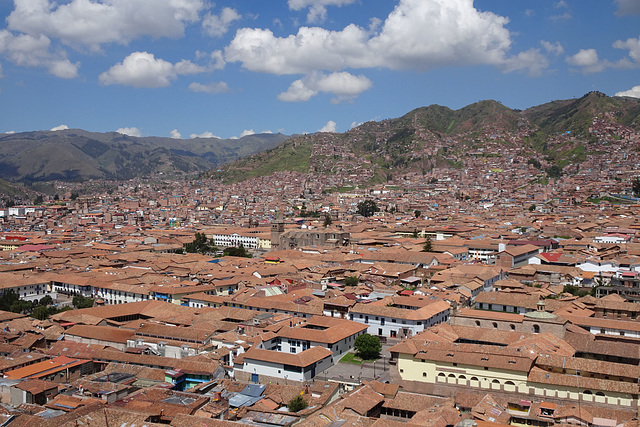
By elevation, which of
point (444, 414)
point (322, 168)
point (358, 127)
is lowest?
point (444, 414)

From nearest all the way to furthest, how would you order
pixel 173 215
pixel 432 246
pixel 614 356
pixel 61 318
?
pixel 614 356 → pixel 61 318 → pixel 432 246 → pixel 173 215

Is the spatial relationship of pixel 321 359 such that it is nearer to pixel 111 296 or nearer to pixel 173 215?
pixel 111 296

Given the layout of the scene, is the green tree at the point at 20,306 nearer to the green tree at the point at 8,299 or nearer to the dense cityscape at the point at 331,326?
the dense cityscape at the point at 331,326

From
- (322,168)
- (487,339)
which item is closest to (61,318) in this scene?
(487,339)

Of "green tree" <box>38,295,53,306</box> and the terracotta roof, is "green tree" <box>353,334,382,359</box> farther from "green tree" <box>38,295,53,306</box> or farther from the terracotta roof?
"green tree" <box>38,295,53,306</box>

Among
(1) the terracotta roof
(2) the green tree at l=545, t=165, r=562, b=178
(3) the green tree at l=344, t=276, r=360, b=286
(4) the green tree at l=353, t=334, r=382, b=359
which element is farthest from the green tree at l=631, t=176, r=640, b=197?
(1) the terracotta roof
